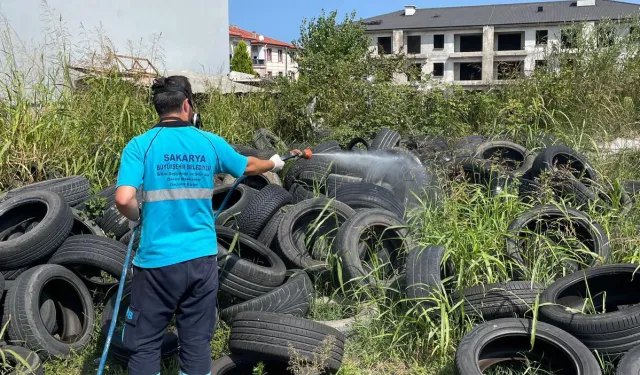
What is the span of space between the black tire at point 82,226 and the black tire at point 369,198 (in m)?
2.47

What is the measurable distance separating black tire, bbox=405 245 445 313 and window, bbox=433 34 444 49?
66483 millimetres

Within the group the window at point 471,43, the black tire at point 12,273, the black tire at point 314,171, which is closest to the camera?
the black tire at point 12,273

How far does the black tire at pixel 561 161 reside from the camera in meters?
6.27

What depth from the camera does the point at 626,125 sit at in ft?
31.0

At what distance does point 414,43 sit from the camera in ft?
226

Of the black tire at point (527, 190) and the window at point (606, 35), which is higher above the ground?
the window at point (606, 35)

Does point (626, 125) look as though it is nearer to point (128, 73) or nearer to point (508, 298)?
point (508, 298)

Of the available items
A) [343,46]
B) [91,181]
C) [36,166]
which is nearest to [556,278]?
[91,181]

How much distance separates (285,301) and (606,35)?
10438 millimetres

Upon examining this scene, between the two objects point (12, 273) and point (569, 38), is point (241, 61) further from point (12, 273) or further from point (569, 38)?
point (12, 273)

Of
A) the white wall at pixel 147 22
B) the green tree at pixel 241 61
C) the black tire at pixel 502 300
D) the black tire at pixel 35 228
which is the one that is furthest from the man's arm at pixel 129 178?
the green tree at pixel 241 61

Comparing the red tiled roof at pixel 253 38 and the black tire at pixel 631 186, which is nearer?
the black tire at pixel 631 186

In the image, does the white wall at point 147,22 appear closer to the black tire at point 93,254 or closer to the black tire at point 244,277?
the black tire at point 93,254

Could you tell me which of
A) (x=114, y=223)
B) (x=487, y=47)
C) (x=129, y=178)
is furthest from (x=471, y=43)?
(x=129, y=178)
